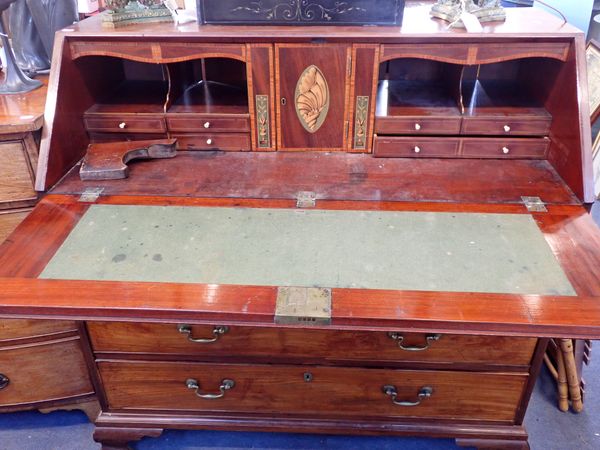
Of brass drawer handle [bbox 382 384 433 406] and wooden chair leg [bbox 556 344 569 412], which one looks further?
wooden chair leg [bbox 556 344 569 412]

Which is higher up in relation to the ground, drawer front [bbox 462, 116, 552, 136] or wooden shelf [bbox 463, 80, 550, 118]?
wooden shelf [bbox 463, 80, 550, 118]

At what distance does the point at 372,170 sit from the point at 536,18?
2.30 ft

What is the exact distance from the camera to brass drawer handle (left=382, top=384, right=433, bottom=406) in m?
1.29

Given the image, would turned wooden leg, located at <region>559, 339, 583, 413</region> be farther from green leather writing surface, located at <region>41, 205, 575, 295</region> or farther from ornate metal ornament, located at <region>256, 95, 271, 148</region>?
ornate metal ornament, located at <region>256, 95, 271, 148</region>

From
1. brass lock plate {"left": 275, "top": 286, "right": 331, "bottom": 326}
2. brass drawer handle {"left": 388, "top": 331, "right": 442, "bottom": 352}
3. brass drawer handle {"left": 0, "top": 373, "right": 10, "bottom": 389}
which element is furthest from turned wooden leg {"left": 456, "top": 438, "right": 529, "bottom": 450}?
brass drawer handle {"left": 0, "top": 373, "right": 10, "bottom": 389}

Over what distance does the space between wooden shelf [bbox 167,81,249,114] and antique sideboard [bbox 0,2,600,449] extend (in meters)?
0.01

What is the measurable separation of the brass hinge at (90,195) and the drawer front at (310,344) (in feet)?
1.16

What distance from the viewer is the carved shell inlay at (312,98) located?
148 centimetres

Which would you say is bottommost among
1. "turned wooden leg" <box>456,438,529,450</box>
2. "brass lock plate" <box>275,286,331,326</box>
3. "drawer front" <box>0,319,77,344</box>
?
"turned wooden leg" <box>456,438,529,450</box>

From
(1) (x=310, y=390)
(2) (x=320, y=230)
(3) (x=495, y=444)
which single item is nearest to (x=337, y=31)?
(2) (x=320, y=230)

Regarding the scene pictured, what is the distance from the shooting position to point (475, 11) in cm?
147

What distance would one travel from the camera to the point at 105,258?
1.15 m

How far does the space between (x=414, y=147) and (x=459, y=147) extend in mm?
140

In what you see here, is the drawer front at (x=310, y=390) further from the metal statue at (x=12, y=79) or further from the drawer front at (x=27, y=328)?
the metal statue at (x=12, y=79)
